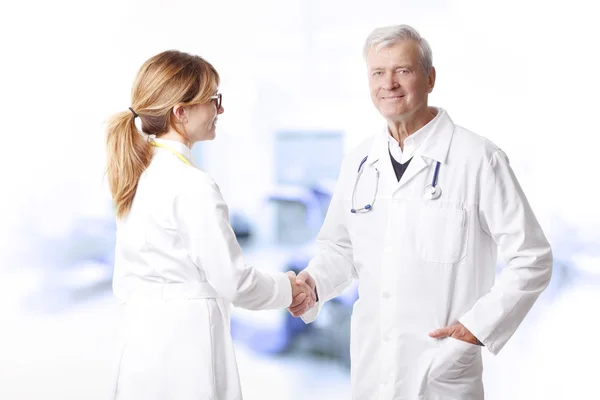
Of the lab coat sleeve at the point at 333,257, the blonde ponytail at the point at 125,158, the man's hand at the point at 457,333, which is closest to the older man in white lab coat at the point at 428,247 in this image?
the man's hand at the point at 457,333

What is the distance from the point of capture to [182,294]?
2.00 metres

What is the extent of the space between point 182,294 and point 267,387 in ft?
7.64

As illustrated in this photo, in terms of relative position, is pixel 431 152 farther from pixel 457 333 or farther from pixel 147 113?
pixel 147 113

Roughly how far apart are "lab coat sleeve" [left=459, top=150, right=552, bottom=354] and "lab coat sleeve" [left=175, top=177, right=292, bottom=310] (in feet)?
2.13

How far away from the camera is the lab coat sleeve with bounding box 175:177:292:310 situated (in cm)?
193

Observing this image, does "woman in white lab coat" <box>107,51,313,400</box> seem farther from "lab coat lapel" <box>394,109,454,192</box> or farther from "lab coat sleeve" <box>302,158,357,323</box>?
"lab coat lapel" <box>394,109,454,192</box>

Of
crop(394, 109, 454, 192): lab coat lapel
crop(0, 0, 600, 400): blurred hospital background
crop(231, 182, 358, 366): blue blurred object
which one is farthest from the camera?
crop(231, 182, 358, 366): blue blurred object

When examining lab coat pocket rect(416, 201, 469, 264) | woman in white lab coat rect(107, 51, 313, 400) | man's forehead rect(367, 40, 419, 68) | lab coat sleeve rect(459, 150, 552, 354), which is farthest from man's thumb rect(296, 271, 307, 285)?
man's forehead rect(367, 40, 419, 68)

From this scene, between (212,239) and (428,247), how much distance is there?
64 centimetres

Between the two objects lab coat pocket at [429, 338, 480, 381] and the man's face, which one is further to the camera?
the man's face

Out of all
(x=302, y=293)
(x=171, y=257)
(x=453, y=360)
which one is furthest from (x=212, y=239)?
(x=453, y=360)

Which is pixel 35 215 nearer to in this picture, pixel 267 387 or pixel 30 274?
pixel 30 274

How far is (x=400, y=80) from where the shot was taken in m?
2.20

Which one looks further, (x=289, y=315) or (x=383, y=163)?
(x=289, y=315)
